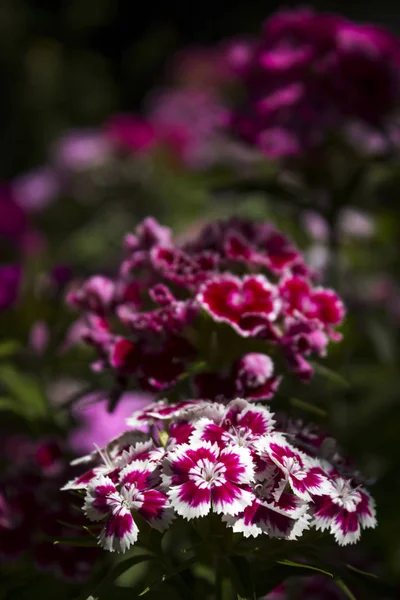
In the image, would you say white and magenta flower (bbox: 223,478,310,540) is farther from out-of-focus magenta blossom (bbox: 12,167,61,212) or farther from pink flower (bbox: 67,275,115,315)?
out-of-focus magenta blossom (bbox: 12,167,61,212)

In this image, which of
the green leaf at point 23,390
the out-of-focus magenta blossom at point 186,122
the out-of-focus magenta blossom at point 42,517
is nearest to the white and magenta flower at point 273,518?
the out-of-focus magenta blossom at point 42,517

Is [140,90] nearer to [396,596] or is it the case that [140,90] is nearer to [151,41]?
[151,41]

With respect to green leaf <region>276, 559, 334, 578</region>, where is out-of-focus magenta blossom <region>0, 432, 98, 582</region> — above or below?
below

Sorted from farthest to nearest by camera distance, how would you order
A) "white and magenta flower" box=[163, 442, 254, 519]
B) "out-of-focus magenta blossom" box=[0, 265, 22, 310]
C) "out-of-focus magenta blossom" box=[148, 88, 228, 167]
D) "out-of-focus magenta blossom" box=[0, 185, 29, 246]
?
"out-of-focus magenta blossom" box=[148, 88, 228, 167] < "out-of-focus magenta blossom" box=[0, 185, 29, 246] < "out-of-focus magenta blossom" box=[0, 265, 22, 310] < "white and magenta flower" box=[163, 442, 254, 519]

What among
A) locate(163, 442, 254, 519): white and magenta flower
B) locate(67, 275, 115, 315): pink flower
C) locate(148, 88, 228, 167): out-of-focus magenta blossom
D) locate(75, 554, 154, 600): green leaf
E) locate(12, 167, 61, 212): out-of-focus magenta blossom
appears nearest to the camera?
locate(163, 442, 254, 519): white and magenta flower

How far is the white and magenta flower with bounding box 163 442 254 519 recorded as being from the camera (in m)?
0.98

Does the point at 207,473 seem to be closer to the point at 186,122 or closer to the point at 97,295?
the point at 97,295

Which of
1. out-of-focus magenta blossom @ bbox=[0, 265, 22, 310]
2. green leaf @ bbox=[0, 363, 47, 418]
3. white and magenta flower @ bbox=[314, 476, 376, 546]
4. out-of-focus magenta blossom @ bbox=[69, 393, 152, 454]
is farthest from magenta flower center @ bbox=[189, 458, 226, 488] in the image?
out-of-focus magenta blossom @ bbox=[69, 393, 152, 454]

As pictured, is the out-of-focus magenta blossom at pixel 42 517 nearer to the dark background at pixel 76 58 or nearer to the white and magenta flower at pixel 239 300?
the white and magenta flower at pixel 239 300

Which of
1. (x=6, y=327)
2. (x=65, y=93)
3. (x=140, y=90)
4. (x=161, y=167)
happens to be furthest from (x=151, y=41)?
(x=6, y=327)

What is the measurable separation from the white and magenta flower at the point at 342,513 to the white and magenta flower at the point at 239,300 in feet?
0.88

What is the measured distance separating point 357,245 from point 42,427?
4.27 feet

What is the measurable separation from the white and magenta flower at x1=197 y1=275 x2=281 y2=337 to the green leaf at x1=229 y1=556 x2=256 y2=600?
314 millimetres

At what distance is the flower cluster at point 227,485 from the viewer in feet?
3.26
